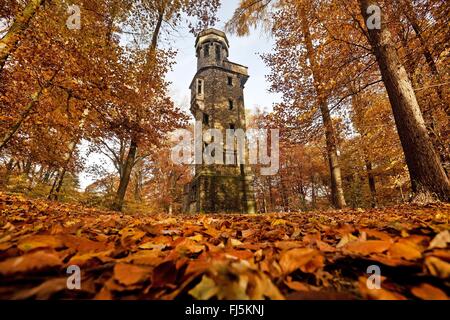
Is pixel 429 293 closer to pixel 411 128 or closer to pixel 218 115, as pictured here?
pixel 411 128

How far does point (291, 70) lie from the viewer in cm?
948

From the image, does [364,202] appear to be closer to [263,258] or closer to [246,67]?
[246,67]

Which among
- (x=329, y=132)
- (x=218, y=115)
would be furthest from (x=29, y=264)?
(x=218, y=115)

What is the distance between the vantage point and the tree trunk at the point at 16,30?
4778 mm

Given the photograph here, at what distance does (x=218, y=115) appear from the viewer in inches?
595

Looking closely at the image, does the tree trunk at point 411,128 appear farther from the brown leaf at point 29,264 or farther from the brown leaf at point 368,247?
the brown leaf at point 29,264

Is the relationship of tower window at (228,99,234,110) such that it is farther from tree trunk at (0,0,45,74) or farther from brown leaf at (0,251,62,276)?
brown leaf at (0,251,62,276)

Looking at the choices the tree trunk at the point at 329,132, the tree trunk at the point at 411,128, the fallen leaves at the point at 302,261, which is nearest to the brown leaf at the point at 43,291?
the fallen leaves at the point at 302,261

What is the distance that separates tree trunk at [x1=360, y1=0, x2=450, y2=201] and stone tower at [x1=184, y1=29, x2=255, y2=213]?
10.3 meters

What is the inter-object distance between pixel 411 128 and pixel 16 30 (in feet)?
26.3

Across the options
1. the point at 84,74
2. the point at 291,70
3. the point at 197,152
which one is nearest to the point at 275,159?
the point at 197,152

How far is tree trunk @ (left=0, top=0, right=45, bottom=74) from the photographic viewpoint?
15.7 feet

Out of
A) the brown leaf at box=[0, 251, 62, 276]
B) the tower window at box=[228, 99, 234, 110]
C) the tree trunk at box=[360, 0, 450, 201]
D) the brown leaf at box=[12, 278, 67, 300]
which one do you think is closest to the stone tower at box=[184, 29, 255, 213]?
the tower window at box=[228, 99, 234, 110]

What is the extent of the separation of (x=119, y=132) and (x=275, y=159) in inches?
736
